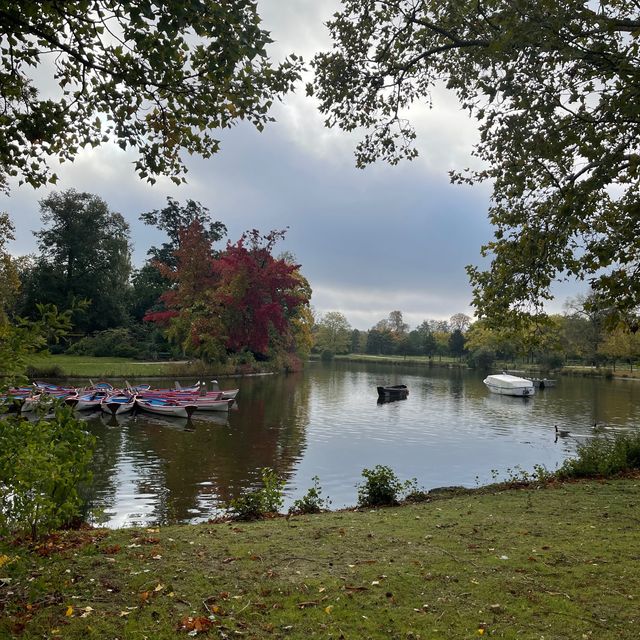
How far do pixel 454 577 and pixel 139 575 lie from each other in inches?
132

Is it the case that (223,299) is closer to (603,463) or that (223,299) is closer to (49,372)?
(49,372)

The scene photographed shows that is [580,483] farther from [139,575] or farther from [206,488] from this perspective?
[139,575]

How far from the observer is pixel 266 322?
153ft

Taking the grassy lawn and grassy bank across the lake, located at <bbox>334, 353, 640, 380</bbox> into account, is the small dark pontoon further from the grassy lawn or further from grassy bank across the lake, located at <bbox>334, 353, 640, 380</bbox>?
grassy bank across the lake, located at <bbox>334, 353, 640, 380</bbox>

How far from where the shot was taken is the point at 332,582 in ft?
17.5

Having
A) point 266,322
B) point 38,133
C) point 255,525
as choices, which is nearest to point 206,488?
point 255,525

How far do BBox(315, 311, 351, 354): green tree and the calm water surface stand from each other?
77317 mm

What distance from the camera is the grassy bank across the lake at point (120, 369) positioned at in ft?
118

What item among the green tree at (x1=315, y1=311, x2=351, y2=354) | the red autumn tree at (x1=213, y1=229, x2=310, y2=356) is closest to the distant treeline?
the green tree at (x1=315, y1=311, x2=351, y2=354)

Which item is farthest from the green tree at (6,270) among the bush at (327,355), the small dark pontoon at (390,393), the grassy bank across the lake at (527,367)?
the bush at (327,355)

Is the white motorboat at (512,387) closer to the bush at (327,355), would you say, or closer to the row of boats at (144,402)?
the row of boats at (144,402)

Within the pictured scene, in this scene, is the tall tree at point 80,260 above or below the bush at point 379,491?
above

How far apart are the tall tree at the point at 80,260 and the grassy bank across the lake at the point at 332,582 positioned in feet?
178

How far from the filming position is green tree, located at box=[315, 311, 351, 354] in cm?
11600
